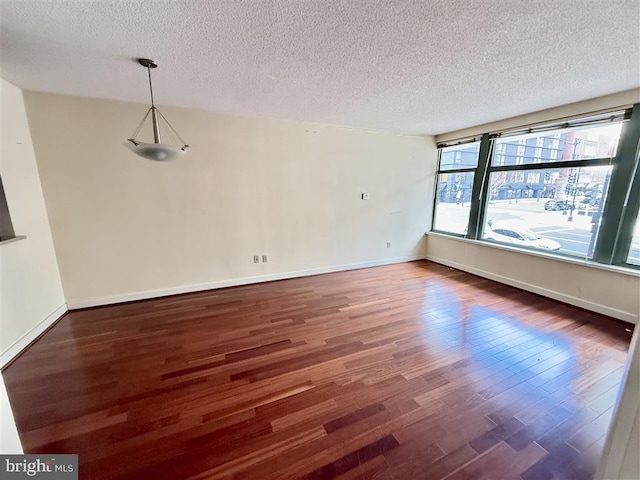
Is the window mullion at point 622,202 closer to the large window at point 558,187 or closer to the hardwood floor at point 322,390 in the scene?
the large window at point 558,187

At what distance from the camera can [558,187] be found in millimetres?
3334

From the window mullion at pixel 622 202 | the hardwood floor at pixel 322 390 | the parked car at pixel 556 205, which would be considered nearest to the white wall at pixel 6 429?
the hardwood floor at pixel 322 390

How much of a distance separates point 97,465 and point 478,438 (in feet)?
6.83

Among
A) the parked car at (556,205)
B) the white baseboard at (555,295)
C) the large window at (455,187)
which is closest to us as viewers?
the white baseboard at (555,295)

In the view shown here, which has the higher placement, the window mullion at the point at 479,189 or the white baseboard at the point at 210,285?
the window mullion at the point at 479,189

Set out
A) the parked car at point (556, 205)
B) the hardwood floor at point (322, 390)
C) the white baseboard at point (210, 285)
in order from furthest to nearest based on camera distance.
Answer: the parked car at point (556, 205)
the white baseboard at point (210, 285)
the hardwood floor at point (322, 390)

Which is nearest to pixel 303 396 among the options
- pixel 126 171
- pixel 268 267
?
pixel 268 267

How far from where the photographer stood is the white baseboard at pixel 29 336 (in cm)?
211

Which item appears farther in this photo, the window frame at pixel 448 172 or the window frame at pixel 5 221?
the window frame at pixel 448 172

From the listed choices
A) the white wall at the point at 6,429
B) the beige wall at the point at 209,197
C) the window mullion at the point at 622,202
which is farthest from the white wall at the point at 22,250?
the window mullion at the point at 622,202

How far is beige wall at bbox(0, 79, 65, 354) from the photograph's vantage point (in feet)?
7.27

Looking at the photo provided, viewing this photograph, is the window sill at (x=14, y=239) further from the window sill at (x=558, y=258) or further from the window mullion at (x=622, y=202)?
the window mullion at (x=622, y=202)

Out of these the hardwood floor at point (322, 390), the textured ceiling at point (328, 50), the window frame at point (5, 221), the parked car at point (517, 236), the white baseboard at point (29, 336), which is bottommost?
the hardwood floor at point (322, 390)

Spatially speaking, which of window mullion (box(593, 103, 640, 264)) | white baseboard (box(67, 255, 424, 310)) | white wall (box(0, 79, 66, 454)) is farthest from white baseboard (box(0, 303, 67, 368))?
window mullion (box(593, 103, 640, 264))
